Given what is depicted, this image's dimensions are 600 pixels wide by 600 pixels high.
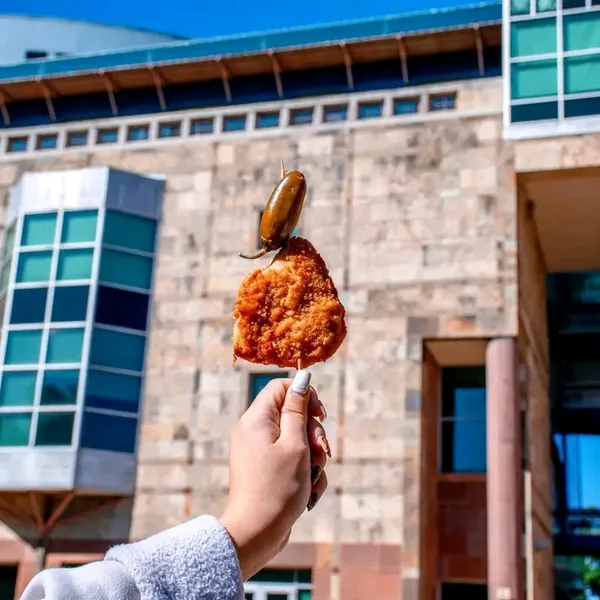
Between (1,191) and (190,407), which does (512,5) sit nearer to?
(190,407)

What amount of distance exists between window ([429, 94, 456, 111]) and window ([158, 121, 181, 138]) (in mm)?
7781

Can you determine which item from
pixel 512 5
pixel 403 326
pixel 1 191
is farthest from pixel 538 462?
pixel 1 191

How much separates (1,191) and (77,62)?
196 inches

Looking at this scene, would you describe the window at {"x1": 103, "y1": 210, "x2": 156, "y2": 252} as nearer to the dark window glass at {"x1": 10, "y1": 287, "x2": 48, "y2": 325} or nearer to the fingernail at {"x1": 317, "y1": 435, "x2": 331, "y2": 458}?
the dark window glass at {"x1": 10, "y1": 287, "x2": 48, "y2": 325}

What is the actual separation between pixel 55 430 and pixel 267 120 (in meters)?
10.9

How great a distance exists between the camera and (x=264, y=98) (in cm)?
2822

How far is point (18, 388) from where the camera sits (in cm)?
2564

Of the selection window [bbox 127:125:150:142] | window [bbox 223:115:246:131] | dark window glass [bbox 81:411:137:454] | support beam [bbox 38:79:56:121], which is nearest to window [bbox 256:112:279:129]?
window [bbox 223:115:246:131]

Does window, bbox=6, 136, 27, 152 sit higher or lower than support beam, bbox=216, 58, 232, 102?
lower

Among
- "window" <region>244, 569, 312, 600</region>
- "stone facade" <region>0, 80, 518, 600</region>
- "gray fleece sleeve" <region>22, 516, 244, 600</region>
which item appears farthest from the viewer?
"window" <region>244, 569, 312, 600</region>

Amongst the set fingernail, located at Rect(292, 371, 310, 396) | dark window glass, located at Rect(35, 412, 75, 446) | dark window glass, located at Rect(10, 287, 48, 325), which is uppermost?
dark window glass, located at Rect(10, 287, 48, 325)

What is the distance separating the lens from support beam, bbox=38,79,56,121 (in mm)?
29567

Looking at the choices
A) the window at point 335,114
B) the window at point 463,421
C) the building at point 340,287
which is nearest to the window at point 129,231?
the building at point 340,287

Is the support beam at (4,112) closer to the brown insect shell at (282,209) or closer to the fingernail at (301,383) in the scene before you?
the brown insect shell at (282,209)
